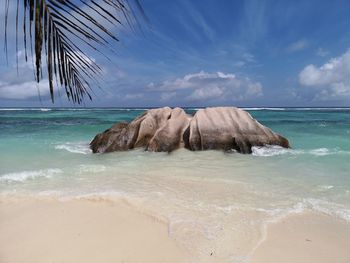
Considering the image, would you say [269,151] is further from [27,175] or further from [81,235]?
[81,235]

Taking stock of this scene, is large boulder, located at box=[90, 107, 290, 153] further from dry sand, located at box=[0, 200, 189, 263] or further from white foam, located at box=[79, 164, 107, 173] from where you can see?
dry sand, located at box=[0, 200, 189, 263]

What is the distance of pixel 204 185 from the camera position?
637cm

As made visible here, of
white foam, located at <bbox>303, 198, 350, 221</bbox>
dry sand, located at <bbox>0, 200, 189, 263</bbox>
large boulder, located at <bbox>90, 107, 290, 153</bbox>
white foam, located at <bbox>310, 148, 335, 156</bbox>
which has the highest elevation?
large boulder, located at <bbox>90, 107, 290, 153</bbox>

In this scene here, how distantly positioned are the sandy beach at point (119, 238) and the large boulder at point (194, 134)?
5.48 meters

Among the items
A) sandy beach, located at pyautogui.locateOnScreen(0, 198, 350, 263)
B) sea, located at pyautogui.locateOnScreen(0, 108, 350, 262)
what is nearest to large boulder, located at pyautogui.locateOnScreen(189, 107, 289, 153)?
sea, located at pyautogui.locateOnScreen(0, 108, 350, 262)

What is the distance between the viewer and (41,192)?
227 inches

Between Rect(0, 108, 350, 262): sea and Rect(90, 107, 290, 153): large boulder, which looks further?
Rect(90, 107, 290, 153): large boulder

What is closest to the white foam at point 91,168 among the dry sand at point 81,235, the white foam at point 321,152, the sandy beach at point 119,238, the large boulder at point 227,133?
the dry sand at point 81,235

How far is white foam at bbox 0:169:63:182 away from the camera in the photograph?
268 inches

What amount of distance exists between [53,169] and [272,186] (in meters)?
4.75

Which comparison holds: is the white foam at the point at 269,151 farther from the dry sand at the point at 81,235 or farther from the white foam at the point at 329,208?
the dry sand at the point at 81,235

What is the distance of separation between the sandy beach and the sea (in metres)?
0.18

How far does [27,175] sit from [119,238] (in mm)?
3961

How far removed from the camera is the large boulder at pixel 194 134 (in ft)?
33.9
